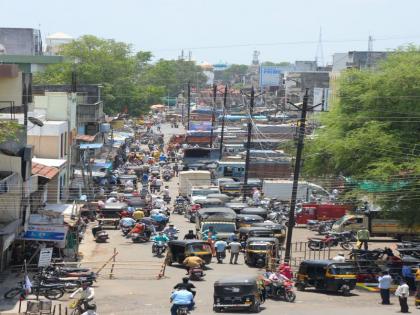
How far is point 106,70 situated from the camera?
139m

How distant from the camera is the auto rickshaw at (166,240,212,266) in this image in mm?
42312

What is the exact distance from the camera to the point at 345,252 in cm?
5062

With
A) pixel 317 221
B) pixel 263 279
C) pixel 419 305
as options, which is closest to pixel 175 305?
pixel 263 279

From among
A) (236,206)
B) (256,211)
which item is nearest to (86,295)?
(256,211)

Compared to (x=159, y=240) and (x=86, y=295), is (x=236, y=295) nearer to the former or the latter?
(x=86, y=295)

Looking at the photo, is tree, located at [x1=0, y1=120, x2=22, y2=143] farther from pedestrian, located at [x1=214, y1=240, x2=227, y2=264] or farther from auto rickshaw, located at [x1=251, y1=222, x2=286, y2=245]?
auto rickshaw, located at [x1=251, y1=222, x2=286, y2=245]

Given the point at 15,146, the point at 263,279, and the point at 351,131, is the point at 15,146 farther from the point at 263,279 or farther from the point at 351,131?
the point at 351,131

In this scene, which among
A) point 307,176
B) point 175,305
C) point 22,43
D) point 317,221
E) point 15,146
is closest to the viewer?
point 175,305

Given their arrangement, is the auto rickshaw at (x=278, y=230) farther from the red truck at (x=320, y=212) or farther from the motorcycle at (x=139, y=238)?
the red truck at (x=320, y=212)

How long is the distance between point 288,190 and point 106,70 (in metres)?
72.3

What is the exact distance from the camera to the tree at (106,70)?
438 ft

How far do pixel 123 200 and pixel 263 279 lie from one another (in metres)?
30.6

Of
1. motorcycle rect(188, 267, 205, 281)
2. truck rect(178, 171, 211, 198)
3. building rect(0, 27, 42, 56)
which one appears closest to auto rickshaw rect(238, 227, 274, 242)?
motorcycle rect(188, 267, 205, 281)

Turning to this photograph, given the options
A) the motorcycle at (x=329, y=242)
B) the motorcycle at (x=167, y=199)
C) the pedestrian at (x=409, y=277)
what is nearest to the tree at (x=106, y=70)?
the motorcycle at (x=167, y=199)
